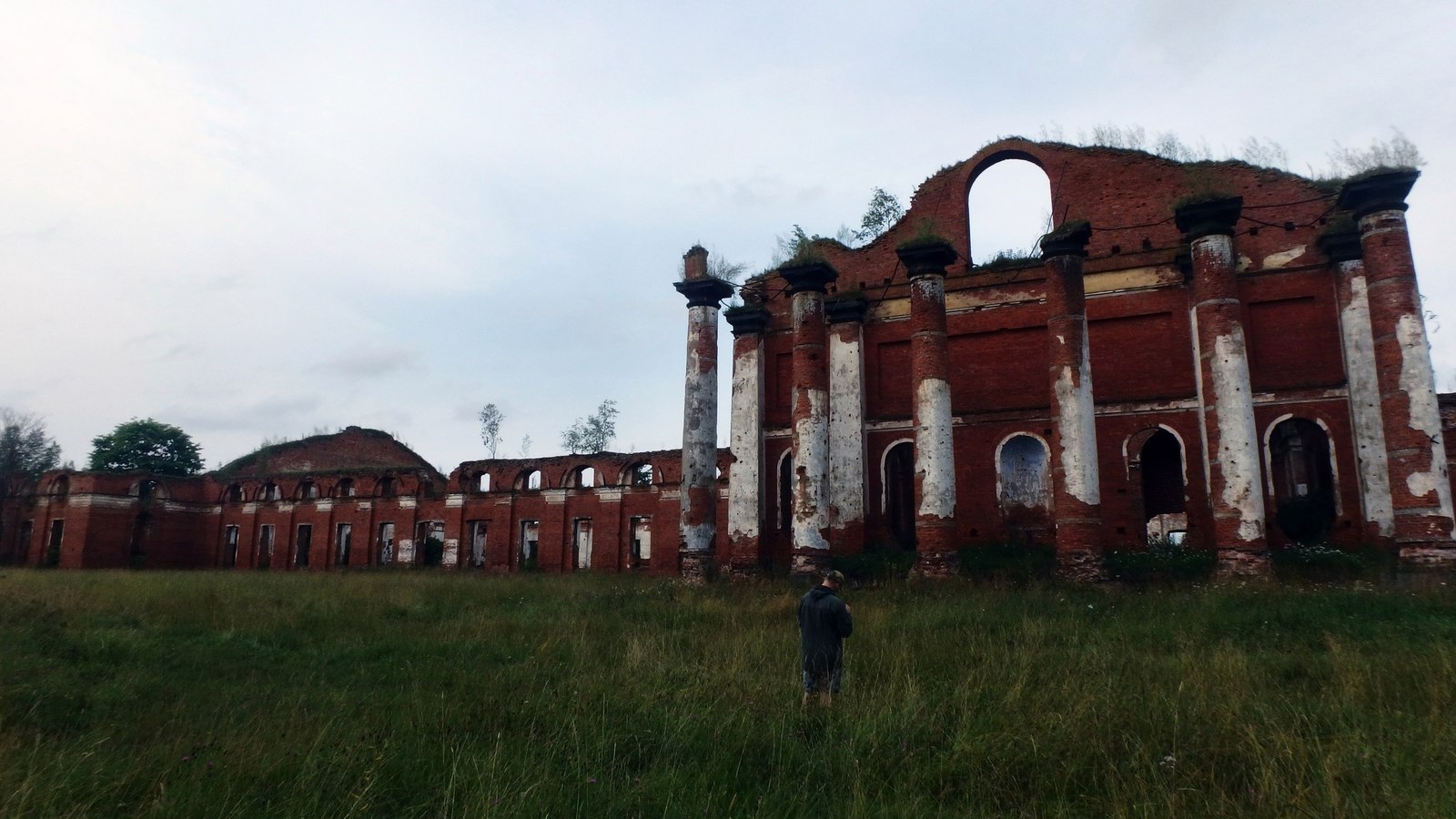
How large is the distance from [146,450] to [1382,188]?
4978 cm

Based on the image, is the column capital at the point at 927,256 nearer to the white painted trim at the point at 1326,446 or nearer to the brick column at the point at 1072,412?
the brick column at the point at 1072,412

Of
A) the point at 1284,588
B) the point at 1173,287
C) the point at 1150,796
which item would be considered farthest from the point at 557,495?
the point at 1150,796

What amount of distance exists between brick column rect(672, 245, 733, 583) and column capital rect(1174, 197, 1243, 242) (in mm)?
9918

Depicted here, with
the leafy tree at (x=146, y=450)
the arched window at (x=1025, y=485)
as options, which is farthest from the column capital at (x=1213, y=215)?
the leafy tree at (x=146, y=450)

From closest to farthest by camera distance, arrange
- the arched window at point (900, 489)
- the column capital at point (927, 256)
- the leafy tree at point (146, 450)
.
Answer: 1. the column capital at point (927, 256)
2. the arched window at point (900, 489)
3. the leafy tree at point (146, 450)

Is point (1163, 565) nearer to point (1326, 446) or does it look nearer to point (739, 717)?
point (1326, 446)

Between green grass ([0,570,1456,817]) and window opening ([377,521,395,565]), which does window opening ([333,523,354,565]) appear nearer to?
window opening ([377,521,395,565])

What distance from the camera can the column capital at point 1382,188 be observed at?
14836 mm

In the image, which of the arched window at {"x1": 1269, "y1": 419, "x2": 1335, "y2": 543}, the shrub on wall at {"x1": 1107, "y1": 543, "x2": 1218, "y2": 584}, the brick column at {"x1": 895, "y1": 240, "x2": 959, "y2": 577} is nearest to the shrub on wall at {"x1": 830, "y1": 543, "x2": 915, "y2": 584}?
the brick column at {"x1": 895, "y1": 240, "x2": 959, "y2": 577}

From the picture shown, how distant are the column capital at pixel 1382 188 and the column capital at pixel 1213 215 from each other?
199 centimetres

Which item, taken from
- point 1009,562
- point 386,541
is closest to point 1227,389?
point 1009,562

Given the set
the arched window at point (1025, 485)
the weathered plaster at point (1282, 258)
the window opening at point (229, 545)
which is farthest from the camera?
the window opening at point (229, 545)

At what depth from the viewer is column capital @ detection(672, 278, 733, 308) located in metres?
20.2

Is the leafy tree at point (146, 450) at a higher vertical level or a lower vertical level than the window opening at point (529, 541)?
higher
